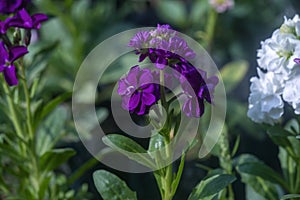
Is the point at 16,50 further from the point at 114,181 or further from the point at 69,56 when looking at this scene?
the point at 69,56

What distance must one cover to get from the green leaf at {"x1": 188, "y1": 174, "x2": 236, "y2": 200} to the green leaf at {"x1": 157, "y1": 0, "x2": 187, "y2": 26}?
1.40m

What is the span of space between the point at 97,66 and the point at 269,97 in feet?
3.34

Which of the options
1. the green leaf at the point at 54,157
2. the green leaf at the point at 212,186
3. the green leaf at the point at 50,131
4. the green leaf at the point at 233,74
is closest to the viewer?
the green leaf at the point at 212,186

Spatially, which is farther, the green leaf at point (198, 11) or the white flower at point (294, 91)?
the green leaf at point (198, 11)

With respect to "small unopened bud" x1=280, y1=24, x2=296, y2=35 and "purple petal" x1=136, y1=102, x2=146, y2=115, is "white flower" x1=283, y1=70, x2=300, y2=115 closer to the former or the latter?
"small unopened bud" x1=280, y1=24, x2=296, y2=35

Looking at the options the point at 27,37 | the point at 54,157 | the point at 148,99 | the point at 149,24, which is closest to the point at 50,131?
the point at 54,157

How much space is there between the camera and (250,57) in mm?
2551

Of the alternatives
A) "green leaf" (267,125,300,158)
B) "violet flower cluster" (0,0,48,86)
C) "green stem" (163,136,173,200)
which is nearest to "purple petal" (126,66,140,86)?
"green stem" (163,136,173,200)

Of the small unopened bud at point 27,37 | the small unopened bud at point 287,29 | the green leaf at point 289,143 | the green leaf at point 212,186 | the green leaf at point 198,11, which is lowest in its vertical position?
the green leaf at point 212,186

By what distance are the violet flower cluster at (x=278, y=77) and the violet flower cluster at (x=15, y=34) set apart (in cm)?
44

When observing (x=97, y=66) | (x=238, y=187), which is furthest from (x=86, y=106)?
(x=238, y=187)

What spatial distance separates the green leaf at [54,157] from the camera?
140cm

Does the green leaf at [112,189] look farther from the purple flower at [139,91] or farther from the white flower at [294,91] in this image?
the white flower at [294,91]

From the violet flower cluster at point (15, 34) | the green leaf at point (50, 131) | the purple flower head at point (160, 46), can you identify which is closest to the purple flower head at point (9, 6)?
the violet flower cluster at point (15, 34)
